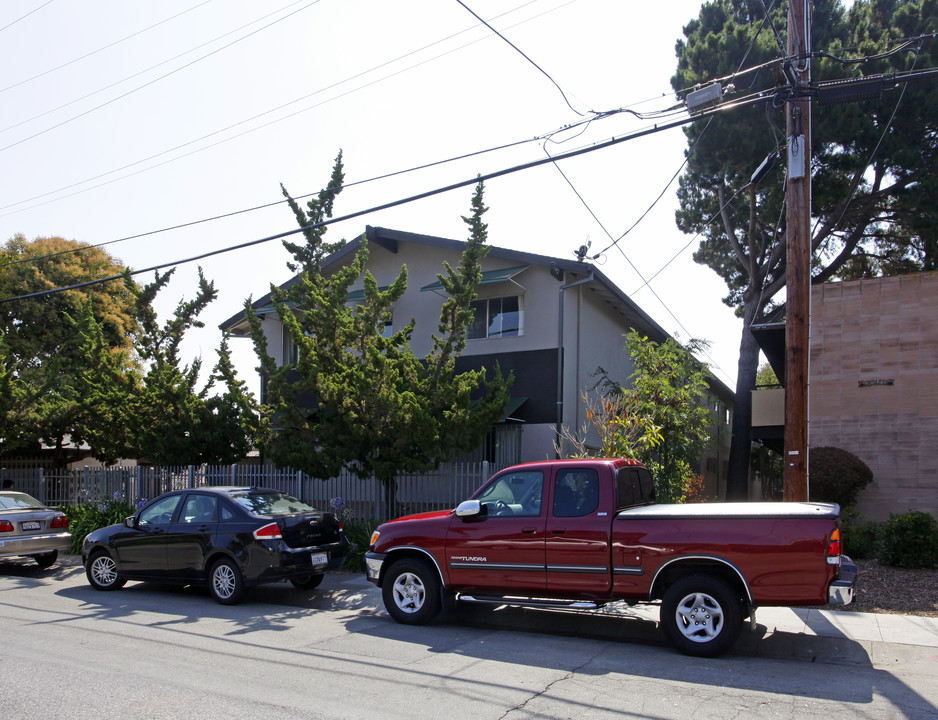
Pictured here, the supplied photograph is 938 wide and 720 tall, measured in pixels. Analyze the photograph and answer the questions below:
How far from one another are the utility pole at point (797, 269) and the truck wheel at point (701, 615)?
276 cm

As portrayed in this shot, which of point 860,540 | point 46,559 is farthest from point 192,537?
point 860,540

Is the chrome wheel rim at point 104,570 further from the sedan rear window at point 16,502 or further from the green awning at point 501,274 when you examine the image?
the green awning at point 501,274

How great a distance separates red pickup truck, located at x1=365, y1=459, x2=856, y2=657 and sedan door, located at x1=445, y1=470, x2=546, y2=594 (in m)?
0.01

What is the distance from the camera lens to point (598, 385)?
60.7ft

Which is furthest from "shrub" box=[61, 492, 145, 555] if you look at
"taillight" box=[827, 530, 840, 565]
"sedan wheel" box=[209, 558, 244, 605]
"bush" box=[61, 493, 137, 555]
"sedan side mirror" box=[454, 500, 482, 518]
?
"taillight" box=[827, 530, 840, 565]

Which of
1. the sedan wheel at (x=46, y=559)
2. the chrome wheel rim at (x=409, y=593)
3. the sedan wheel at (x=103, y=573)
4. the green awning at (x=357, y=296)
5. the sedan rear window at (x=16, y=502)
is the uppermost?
the green awning at (x=357, y=296)

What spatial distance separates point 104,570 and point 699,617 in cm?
877

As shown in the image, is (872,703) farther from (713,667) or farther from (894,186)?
(894,186)

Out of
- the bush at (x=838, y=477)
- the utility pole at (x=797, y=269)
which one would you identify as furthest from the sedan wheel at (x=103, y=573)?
the bush at (x=838, y=477)

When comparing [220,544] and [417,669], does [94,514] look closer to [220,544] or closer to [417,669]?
[220,544]

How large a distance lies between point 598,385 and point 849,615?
939 centimetres

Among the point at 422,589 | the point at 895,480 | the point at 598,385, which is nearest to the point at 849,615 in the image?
the point at 422,589

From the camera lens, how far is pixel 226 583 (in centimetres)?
1066

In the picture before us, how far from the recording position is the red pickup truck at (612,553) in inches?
287
